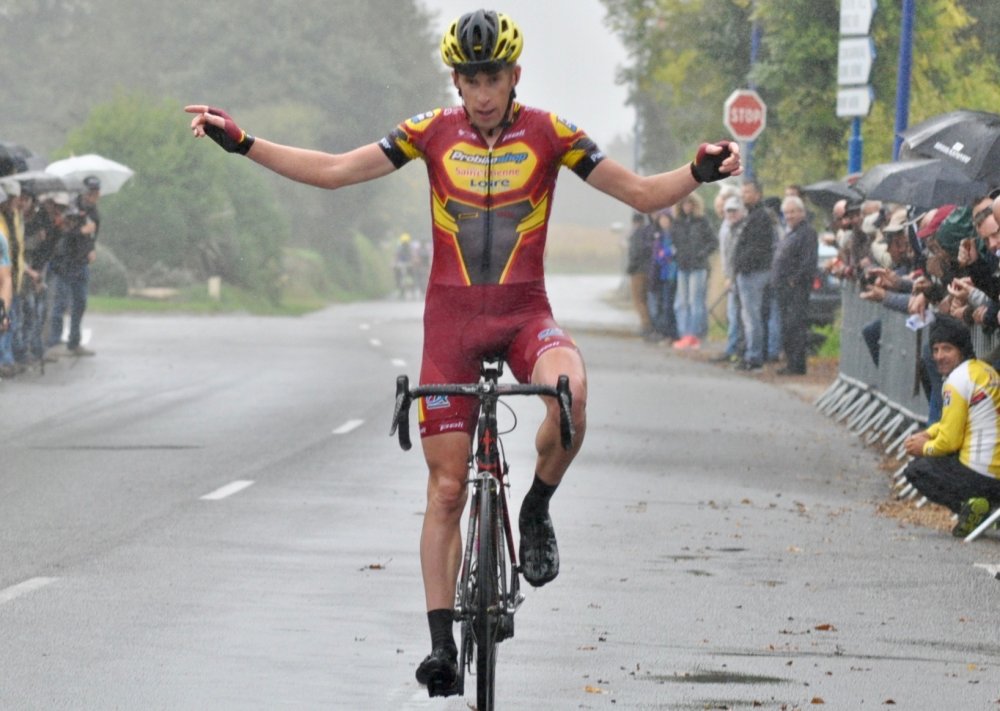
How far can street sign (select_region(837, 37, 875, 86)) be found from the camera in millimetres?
24594

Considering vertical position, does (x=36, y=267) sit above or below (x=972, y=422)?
below

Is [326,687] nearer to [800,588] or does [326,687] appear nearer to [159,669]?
[159,669]

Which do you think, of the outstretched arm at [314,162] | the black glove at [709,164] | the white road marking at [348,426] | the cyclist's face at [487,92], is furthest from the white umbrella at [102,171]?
the black glove at [709,164]

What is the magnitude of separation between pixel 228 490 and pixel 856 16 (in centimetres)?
1359

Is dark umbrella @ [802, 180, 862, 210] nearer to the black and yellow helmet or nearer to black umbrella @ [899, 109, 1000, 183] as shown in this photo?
black umbrella @ [899, 109, 1000, 183]

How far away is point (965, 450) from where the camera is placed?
12.3 m

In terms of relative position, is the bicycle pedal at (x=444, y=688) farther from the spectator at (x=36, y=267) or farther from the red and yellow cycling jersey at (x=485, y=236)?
the spectator at (x=36, y=267)

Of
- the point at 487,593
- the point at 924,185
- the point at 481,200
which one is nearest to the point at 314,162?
the point at 481,200

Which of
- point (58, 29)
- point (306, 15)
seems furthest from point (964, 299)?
point (58, 29)

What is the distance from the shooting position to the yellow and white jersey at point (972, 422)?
12125mm

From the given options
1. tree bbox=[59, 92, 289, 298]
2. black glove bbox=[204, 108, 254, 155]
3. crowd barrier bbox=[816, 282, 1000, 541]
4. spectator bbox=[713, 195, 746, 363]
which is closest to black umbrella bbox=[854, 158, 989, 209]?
crowd barrier bbox=[816, 282, 1000, 541]

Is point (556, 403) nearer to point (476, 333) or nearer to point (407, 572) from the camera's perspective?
point (476, 333)

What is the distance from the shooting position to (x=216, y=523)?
1202cm

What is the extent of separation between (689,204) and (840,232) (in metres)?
9.79
